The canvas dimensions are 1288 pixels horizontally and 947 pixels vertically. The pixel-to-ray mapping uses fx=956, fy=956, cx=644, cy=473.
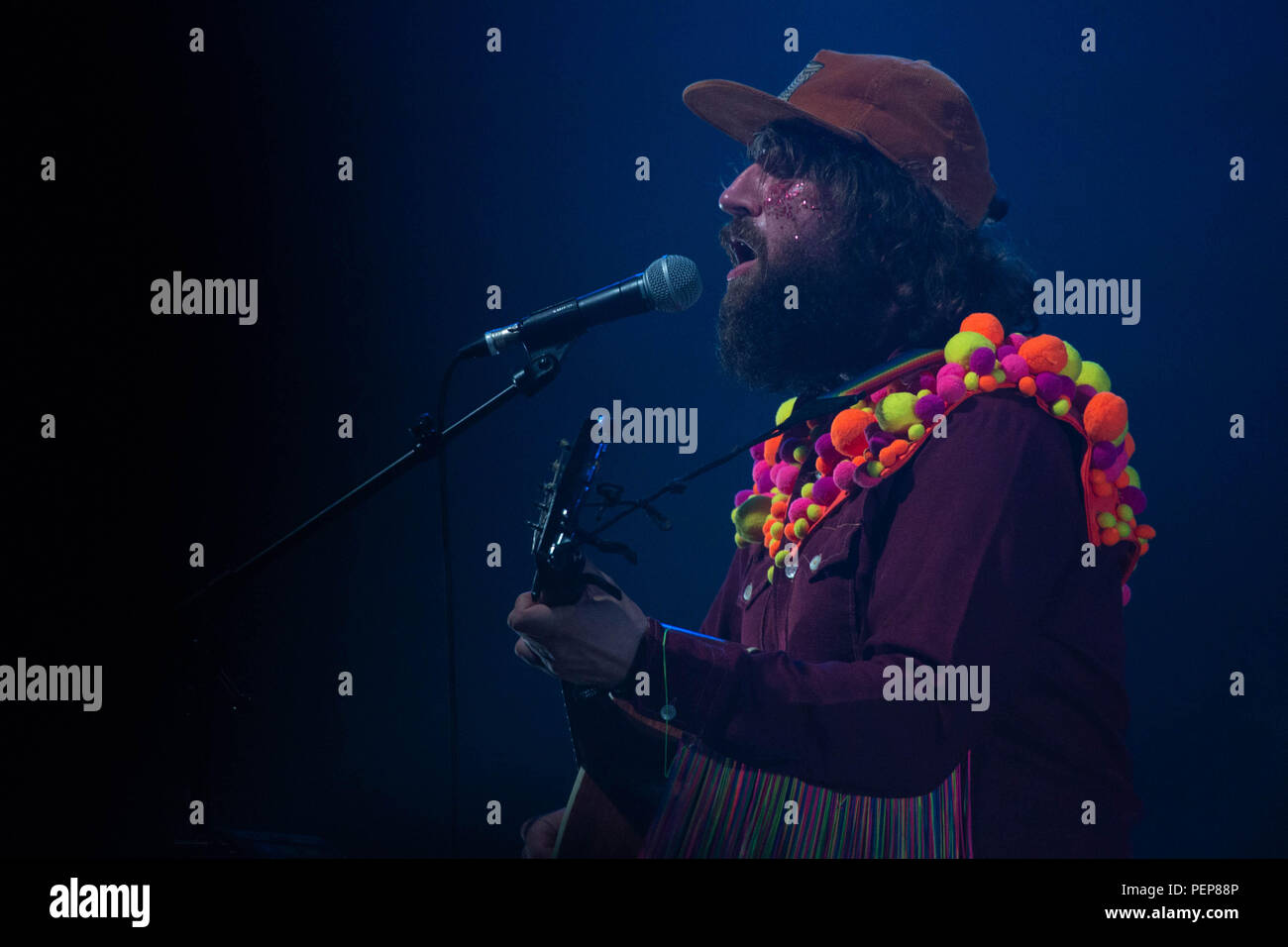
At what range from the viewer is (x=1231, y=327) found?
2.77 m

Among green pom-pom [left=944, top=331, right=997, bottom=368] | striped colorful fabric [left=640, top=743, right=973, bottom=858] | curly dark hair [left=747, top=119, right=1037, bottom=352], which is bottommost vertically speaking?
striped colorful fabric [left=640, top=743, right=973, bottom=858]

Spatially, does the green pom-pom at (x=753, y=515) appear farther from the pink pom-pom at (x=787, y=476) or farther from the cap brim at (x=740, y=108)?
the cap brim at (x=740, y=108)

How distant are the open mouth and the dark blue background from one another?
67cm

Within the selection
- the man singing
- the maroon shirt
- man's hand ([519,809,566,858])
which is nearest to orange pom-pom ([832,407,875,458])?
the man singing

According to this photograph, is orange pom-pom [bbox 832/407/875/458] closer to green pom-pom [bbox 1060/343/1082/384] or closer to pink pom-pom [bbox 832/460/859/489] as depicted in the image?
pink pom-pom [bbox 832/460/859/489]

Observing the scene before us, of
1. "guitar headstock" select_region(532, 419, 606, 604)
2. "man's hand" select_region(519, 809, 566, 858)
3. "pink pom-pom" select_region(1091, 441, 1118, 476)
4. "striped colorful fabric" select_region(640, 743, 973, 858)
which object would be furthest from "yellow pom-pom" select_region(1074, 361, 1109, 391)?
"man's hand" select_region(519, 809, 566, 858)

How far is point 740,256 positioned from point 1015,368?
31.0 inches

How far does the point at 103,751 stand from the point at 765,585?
6.52 ft

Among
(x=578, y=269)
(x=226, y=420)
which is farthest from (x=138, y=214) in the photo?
(x=578, y=269)

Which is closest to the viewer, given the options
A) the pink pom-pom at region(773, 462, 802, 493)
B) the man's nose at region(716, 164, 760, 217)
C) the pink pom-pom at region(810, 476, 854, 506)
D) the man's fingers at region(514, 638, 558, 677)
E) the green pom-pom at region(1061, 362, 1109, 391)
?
the man's fingers at region(514, 638, 558, 677)

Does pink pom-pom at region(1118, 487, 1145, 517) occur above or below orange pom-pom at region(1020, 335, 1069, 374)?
below

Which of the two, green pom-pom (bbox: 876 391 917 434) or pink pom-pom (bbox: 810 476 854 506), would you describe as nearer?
green pom-pom (bbox: 876 391 917 434)

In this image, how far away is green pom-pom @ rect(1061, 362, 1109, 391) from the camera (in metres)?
1.77

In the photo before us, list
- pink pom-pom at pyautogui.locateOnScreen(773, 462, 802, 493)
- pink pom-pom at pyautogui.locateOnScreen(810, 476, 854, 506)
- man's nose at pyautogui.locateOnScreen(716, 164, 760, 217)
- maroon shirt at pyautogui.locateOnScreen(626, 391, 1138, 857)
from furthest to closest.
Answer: man's nose at pyautogui.locateOnScreen(716, 164, 760, 217), pink pom-pom at pyautogui.locateOnScreen(773, 462, 802, 493), pink pom-pom at pyautogui.locateOnScreen(810, 476, 854, 506), maroon shirt at pyautogui.locateOnScreen(626, 391, 1138, 857)
